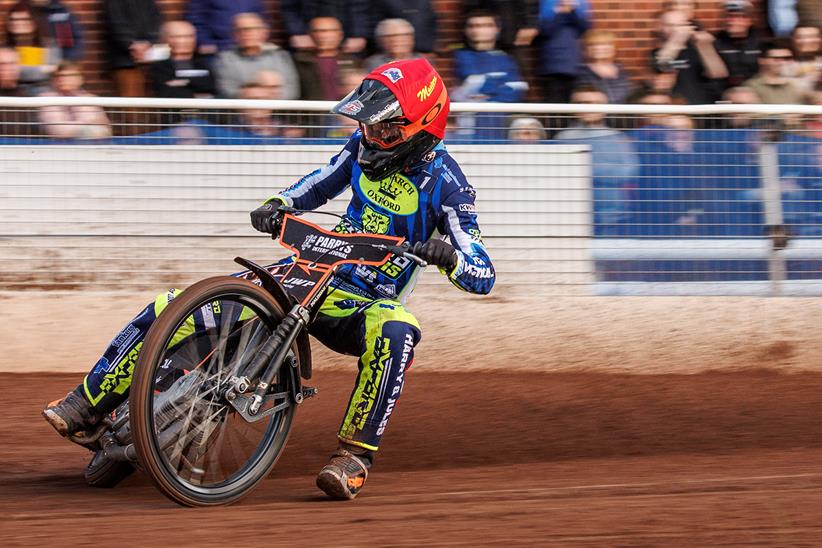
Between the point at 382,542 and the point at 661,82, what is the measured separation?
6055mm

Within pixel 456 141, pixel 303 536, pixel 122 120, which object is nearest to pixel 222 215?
pixel 122 120

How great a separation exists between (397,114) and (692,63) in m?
4.95

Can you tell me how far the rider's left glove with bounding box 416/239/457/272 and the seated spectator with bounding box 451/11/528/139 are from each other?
14.3 ft

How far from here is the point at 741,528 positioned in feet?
15.2

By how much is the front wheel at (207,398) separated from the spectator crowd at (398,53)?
3.84 meters

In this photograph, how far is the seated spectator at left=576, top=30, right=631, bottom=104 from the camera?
9.51m

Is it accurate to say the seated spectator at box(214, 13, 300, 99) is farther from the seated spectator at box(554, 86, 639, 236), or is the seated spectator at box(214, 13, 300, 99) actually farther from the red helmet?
the red helmet

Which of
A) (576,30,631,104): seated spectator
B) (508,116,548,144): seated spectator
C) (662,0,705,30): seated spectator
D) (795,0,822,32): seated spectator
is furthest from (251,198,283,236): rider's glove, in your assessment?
(795,0,822,32): seated spectator

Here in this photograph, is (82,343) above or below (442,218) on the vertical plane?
below

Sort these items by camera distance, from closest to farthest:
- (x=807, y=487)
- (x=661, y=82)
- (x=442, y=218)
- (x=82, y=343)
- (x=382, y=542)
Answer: (x=382, y=542) < (x=807, y=487) < (x=442, y=218) < (x=82, y=343) < (x=661, y=82)

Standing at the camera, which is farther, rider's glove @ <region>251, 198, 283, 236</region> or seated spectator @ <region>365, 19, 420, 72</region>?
seated spectator @ <region>365, 19, 420, 72</region>

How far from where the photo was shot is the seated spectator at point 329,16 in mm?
A: 9477

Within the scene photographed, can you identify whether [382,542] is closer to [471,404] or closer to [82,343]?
[471,404]

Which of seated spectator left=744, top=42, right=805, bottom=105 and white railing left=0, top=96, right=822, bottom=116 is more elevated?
white railing left=0, top=96, right=822, bottom=116
